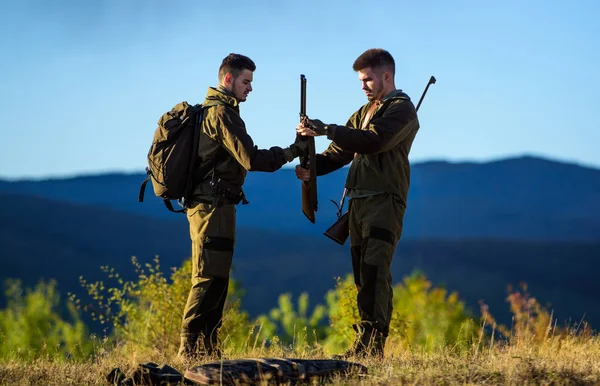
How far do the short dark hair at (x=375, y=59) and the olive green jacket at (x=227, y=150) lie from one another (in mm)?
1003

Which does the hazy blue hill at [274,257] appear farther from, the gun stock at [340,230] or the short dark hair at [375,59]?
the short dark hair at [375,59]

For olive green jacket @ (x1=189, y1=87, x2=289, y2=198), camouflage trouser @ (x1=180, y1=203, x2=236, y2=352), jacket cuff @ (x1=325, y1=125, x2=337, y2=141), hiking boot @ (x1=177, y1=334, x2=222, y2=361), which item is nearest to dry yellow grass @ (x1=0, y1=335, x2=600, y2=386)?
hiking boot @ (x1=177, y1=334, x2=222, y2=361)

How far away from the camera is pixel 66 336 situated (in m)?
34.8

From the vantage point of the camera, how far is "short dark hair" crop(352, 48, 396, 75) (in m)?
7.39

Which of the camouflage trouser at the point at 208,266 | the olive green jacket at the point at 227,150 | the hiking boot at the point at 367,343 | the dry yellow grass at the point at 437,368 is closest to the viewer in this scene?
the dry yellow grass at the point at 437,368

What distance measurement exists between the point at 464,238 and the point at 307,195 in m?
128

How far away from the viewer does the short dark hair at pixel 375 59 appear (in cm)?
739

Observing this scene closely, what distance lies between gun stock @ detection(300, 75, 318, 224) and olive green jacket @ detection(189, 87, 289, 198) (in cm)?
22

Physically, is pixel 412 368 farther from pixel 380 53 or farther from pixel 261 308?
pixel 261 308

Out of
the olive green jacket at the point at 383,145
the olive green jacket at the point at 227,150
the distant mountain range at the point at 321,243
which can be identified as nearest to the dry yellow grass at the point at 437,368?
the olive green jacket at the point at 383,145

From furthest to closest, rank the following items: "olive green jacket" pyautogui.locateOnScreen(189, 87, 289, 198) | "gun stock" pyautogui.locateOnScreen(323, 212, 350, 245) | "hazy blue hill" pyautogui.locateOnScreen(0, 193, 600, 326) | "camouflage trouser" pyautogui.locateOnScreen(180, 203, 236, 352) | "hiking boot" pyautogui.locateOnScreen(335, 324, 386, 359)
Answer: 1. "hazy blue hill" pyautogui.locateOnScreen(0, 193, 600, 326)
2. "gun stock" pyautogui.locateOnScreen(323, 212, 350, 245)
3. "camouflage trouser" pyautogui.locateOnScreen(180, 203, 236, 352)
4. "hiking boot" pyautogui.locateOnScreen(335, 324, 386, 359)
5. "olive green jacket" pyautogui.locateOnScreen(189, 87, 289, 198)

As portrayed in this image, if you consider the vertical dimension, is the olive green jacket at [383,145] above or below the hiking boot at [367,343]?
above

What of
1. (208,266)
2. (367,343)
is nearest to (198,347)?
(208,266)

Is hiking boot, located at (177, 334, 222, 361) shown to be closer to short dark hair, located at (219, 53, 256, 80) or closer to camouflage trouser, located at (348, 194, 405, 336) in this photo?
camouflage trouser, located at (348, 194, 405, 336)
